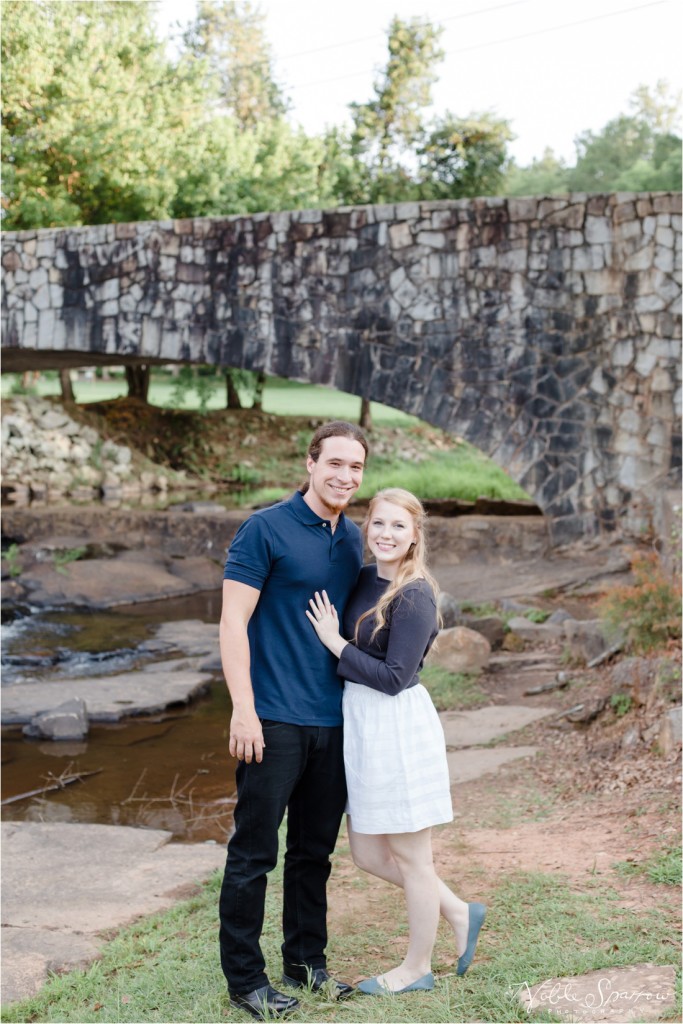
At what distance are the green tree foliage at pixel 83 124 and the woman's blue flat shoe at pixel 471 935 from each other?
15424 mm

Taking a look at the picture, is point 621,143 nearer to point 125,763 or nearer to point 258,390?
point 258,390

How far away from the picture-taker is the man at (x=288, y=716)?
10.2 ft

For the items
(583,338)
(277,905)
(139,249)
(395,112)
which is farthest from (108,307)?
(395,112)

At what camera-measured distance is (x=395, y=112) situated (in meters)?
22.9

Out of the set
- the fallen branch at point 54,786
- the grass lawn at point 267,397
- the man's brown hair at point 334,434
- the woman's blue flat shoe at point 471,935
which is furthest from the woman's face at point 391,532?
the grass lawn at point 267,397

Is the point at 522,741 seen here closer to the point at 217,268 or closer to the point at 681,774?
the point at 681,774

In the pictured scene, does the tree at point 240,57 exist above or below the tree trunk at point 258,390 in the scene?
above

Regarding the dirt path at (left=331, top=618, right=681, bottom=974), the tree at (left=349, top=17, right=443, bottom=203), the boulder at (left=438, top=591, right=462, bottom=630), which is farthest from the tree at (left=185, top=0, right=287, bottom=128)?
Result: the dirt path at (left=331, top=618, right=681, bottom=974)

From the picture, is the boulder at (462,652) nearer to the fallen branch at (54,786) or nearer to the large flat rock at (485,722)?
the large flat rock at (485,722)

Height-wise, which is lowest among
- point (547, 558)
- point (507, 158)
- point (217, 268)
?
point (547, 558)

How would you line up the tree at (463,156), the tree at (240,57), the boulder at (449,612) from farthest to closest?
the tree at (240,57) < the tree at (463,156) < the boulder at (449,612)

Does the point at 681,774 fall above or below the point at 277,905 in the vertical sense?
above

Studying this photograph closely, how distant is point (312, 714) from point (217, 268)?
9078 millimetres

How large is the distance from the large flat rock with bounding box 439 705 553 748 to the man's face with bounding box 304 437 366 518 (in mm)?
3208
